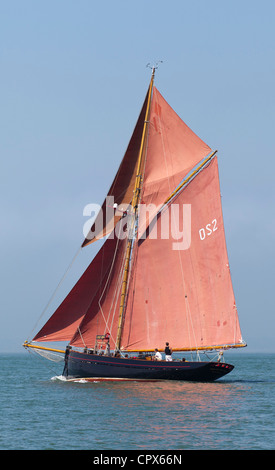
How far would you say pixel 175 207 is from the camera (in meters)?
48.5

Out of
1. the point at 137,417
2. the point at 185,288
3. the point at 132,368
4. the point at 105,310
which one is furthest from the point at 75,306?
the point at 137,417

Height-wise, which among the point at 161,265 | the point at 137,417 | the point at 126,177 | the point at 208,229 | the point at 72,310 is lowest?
the point at 137,417

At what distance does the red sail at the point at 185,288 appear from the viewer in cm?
4706

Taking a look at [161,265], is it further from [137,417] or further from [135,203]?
[137,417]

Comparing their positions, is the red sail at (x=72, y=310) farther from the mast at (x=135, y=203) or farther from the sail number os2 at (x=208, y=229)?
the sail number os2 at (x=208, y=229)

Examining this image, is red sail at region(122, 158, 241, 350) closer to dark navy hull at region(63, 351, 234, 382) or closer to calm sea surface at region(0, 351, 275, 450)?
dark navy hull at region(63, 351, 234, 382)

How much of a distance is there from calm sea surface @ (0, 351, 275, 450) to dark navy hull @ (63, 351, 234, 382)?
739 mm

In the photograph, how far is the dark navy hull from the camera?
45.2 meters

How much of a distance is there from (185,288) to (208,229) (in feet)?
14.1

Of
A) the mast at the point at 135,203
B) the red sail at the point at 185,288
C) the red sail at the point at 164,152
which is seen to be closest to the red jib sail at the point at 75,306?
the mast at the point at 135,203

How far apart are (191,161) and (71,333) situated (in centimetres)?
1423

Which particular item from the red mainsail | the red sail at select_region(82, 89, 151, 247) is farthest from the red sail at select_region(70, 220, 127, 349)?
the red sail at select_region(82, 89, 151, 247)

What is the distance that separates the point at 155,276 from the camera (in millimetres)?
47469
